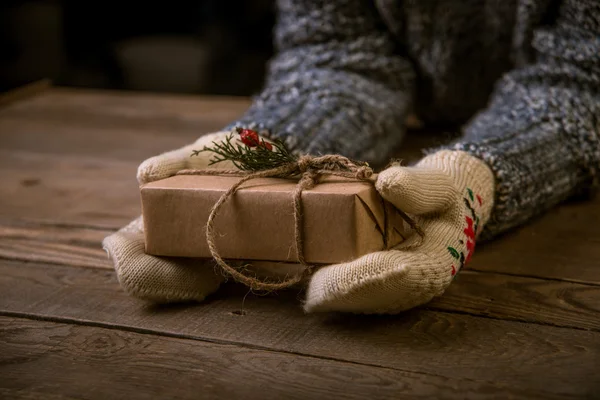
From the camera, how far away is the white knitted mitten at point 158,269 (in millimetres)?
763

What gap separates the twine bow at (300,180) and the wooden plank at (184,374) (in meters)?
0.07

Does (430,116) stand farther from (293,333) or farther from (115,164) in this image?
(293,333)

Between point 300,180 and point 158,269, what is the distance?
0.51 feet

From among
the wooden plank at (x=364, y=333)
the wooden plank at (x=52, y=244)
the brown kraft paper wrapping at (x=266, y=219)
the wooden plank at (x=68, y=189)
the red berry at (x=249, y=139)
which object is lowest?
the wooden plank at (x=68, y=189)

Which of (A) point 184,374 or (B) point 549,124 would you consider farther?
(B) point 549,124

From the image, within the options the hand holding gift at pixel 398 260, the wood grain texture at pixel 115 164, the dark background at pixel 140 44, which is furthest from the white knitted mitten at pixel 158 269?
the dark background at pixel 140 44

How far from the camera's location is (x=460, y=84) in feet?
4.13

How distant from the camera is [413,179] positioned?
2.37 feet

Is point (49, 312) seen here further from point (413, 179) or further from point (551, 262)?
point (551, 262)

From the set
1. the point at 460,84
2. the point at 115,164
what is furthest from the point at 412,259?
the point at 115,164

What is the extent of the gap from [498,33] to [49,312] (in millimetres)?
723

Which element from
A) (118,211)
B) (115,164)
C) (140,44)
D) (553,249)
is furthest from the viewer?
(140,44)

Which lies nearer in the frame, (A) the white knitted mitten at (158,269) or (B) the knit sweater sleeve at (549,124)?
(A) the white knitted mitten at (158,269)

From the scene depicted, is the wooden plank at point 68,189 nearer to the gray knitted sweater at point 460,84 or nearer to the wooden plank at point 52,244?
the wooden plank at point 52,244
